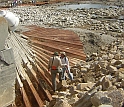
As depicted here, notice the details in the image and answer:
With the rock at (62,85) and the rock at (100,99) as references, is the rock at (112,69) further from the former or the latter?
the rock at (100,99)

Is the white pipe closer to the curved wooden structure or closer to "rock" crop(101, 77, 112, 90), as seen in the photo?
the curved wooden structure

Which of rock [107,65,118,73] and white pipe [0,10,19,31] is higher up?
white pipe [0,10,19,31]

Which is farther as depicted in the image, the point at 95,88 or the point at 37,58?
the point at 37,58

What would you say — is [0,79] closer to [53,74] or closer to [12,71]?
[12,71]

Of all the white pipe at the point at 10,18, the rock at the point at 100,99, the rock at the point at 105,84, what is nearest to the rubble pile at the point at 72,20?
the white pipe at the point at 10,18

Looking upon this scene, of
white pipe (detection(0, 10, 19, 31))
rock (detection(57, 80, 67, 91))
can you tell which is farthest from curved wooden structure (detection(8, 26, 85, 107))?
white pipe (detection(0, 10, 19, 31))

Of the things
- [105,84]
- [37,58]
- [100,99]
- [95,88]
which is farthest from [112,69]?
[37,58]

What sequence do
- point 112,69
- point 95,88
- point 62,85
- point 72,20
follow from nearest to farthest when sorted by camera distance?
point 95,88 → point 112,69 → point 62,85 → point 72,20

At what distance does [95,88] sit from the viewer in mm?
4246

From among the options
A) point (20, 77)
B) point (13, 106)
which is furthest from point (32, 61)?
point (13, 106)

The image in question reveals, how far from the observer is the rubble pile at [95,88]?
350 centimetres

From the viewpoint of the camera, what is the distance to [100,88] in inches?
164

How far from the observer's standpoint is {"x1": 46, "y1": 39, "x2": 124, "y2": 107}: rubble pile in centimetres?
350

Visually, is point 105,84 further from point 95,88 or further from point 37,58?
point 37,58
